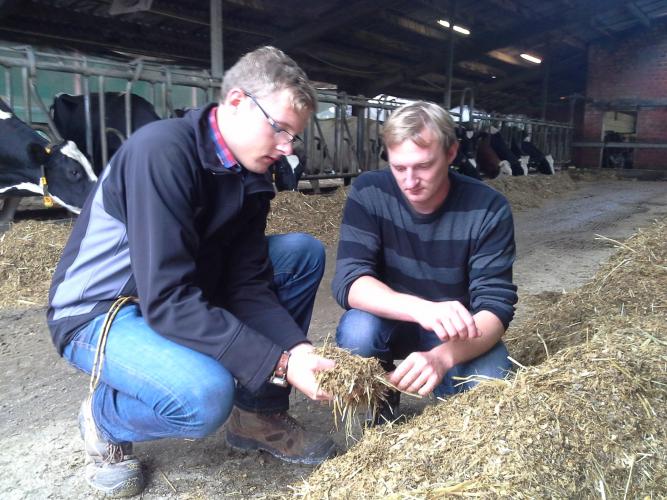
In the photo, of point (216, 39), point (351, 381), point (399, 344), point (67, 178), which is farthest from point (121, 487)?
point (216, 39)

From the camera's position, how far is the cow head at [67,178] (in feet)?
16.4

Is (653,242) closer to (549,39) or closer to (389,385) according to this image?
(389,385)

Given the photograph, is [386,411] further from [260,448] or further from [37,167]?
[37,167]

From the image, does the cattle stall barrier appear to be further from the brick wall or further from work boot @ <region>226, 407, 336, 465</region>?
work boot @ <region>226, 407, 336, 465</region>

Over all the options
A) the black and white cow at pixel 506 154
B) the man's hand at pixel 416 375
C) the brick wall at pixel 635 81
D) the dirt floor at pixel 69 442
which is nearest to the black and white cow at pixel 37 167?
the dirt floor at pixel 69 442

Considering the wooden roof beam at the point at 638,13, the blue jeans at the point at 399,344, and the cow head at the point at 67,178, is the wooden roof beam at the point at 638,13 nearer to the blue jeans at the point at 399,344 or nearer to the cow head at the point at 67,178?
the cow head at the point at 67,178

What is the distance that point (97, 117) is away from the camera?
6.07 m

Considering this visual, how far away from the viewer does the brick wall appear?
15.1m

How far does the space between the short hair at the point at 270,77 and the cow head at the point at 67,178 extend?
12.2 ft

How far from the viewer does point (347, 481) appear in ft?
4.80

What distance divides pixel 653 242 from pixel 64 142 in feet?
15.0

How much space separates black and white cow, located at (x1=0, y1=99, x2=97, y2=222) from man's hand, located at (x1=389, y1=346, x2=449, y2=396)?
403 cm

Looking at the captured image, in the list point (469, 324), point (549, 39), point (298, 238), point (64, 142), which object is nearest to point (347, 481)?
point (469, 324)

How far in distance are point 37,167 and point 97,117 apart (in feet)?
4.31
